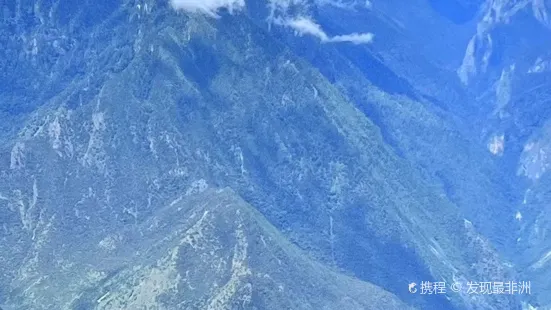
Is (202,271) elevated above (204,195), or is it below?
below

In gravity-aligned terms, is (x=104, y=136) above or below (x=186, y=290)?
above

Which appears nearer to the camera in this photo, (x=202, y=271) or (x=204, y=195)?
(x=202, y=271)

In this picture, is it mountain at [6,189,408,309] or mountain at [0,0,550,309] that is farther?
mountain at [0,0,550,309]

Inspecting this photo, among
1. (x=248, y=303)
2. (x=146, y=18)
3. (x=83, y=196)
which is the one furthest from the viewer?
(x=146, y=18)

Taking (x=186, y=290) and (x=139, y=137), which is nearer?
(x=186, y=290)

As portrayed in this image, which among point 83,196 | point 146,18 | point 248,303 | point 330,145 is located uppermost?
point 146,18

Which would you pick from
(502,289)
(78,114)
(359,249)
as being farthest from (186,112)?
(502,289)

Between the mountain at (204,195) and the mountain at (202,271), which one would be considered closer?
the mountain at (202,271)

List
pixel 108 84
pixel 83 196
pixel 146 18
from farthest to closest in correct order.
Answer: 1. pixel 146 18
2. pixel 108 84
3. pixel 83 196

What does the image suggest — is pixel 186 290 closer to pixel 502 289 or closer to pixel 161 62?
pixel 161 62
